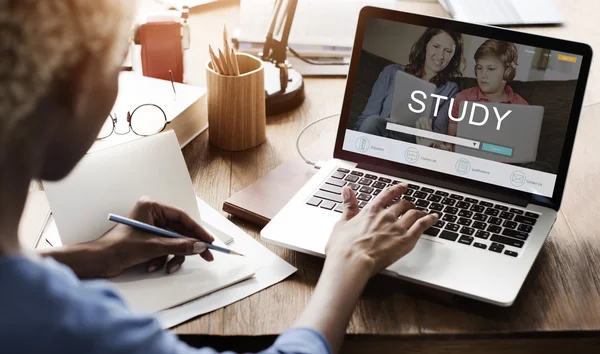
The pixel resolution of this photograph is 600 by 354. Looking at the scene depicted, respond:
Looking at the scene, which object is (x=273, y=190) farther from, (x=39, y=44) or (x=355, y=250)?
(x=39, y=44)

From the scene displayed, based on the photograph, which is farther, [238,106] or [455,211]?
[238,106]

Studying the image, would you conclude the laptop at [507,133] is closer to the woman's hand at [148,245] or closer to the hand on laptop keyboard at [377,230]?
the hand on laptop keyboard at [377,230]

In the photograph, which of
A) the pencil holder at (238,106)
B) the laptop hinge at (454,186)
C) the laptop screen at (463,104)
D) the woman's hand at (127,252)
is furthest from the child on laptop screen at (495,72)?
the woman's hand at (127,252)

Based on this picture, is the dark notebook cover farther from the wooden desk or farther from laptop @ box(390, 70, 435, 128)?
laptop @ box(390, 70, 435, 128)

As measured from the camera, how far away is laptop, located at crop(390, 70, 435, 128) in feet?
3.77

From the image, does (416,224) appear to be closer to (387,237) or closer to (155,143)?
(387,237)

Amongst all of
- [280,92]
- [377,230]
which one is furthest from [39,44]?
[280,92]

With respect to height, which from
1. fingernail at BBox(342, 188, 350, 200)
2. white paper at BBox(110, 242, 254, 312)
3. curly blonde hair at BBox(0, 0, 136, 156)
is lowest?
white paper at BBox(110, 242, 254, 312)

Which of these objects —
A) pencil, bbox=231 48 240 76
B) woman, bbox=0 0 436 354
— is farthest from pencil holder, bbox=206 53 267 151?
woman, bbox=0 0 436 354

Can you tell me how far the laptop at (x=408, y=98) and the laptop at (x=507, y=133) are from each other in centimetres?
6

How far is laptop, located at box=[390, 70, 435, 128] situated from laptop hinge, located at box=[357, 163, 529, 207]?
0.08m

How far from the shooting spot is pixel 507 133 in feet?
3.63

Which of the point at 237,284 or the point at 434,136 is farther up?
the point at 434,136

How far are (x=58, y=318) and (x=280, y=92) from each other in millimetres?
906
